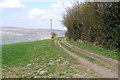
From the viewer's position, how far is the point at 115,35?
660cm

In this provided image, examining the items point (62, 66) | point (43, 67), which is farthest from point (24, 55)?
point (62, 66)

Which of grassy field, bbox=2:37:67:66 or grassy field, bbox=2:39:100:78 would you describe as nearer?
grassy field, bbox=2:39:100:78

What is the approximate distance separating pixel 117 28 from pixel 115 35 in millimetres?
422

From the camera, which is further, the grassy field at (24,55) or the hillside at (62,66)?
the grassy field at (24,55)

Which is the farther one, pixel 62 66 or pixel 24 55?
pixel 24 55

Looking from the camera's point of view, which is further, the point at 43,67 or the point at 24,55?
the point at 24,55

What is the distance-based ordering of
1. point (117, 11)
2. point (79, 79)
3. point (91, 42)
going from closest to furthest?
point (79, 79) < point (117, 11) < point (91, 42)

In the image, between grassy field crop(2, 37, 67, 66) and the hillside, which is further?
grassy field crop(2, 37, 67, 66)

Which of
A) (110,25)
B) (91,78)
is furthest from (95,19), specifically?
(91,78)

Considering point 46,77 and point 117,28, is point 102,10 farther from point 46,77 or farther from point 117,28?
point 46,77

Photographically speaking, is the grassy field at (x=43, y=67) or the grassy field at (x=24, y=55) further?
the grassy field at (x=24, y=55)

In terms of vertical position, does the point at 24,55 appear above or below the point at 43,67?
below

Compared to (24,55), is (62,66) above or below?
above

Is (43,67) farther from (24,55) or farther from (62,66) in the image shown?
(24,55)
